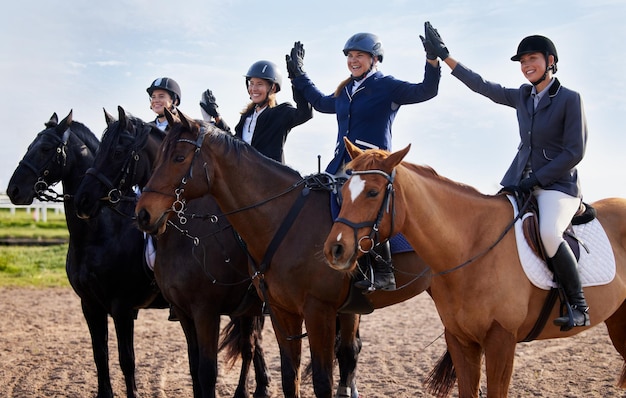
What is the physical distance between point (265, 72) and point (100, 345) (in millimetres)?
3323

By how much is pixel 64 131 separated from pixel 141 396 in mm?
3027

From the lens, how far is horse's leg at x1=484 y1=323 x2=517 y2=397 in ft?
14.7

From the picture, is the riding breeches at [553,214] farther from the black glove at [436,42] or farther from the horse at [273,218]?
the black glove at [436,42]

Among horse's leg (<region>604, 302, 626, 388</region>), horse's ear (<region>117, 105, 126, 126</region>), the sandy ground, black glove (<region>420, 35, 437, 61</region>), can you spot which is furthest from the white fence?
horse's leg (<region>604, 302, 626, 388</region>)

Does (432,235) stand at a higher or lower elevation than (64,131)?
lower

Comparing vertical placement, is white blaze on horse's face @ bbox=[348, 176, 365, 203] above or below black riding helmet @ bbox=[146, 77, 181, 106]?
below

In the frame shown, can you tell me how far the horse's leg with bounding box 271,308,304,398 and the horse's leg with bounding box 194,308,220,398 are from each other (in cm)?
63

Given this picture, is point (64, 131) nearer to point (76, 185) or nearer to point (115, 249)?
point (76, 185)

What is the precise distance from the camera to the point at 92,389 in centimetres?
776

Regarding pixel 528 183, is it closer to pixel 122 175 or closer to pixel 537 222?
pixel 537 222

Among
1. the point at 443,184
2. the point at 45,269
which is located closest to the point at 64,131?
the point at 443,184

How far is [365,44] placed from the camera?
6195 mm

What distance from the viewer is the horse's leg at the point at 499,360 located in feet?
14.7

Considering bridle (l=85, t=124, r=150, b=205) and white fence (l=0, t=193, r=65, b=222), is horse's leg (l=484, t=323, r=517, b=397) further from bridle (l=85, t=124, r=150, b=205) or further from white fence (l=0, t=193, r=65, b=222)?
white fence (l=0, t=193, r=65, b=222)
